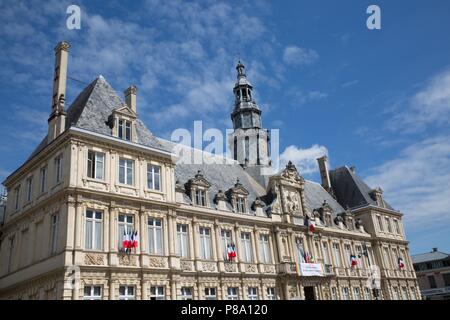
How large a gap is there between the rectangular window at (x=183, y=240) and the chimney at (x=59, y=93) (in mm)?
10105

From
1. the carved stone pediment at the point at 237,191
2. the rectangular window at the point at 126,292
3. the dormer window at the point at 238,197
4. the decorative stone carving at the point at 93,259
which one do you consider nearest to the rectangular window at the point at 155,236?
the rectangular window at the point at 126,292

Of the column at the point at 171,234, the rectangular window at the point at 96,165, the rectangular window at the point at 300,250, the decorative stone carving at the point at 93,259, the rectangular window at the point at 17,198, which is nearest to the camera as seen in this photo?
the decorative stone carving at the point at 93,259

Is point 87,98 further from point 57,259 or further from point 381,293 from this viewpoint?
point 381,293

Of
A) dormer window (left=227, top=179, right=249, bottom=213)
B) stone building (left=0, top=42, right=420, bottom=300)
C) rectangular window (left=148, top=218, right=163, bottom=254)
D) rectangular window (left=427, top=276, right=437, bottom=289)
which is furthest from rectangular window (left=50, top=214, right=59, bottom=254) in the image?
rectangular window (left=427, top=276, right=437, bottom=289)

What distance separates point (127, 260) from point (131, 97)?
39.1ft

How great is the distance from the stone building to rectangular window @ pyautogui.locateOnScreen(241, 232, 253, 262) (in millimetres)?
89

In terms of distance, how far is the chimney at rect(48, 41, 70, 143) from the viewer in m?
26.5

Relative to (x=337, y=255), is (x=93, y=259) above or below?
below

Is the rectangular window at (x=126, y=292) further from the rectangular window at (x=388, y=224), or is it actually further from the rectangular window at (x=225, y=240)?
the rectangular window at (x=388, y=224)

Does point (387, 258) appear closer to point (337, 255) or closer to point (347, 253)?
point (347, 253)

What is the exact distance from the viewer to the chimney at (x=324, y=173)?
173 feet

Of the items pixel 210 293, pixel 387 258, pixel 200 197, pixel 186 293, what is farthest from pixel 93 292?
pixel 387 258

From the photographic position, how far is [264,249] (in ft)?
113

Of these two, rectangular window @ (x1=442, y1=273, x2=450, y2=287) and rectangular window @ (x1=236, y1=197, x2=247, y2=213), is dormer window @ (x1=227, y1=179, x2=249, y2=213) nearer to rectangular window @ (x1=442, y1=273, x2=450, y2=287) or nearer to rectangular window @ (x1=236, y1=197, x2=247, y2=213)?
rectangular window @ (x1=236, y1=197, x2=247, y2=213)
